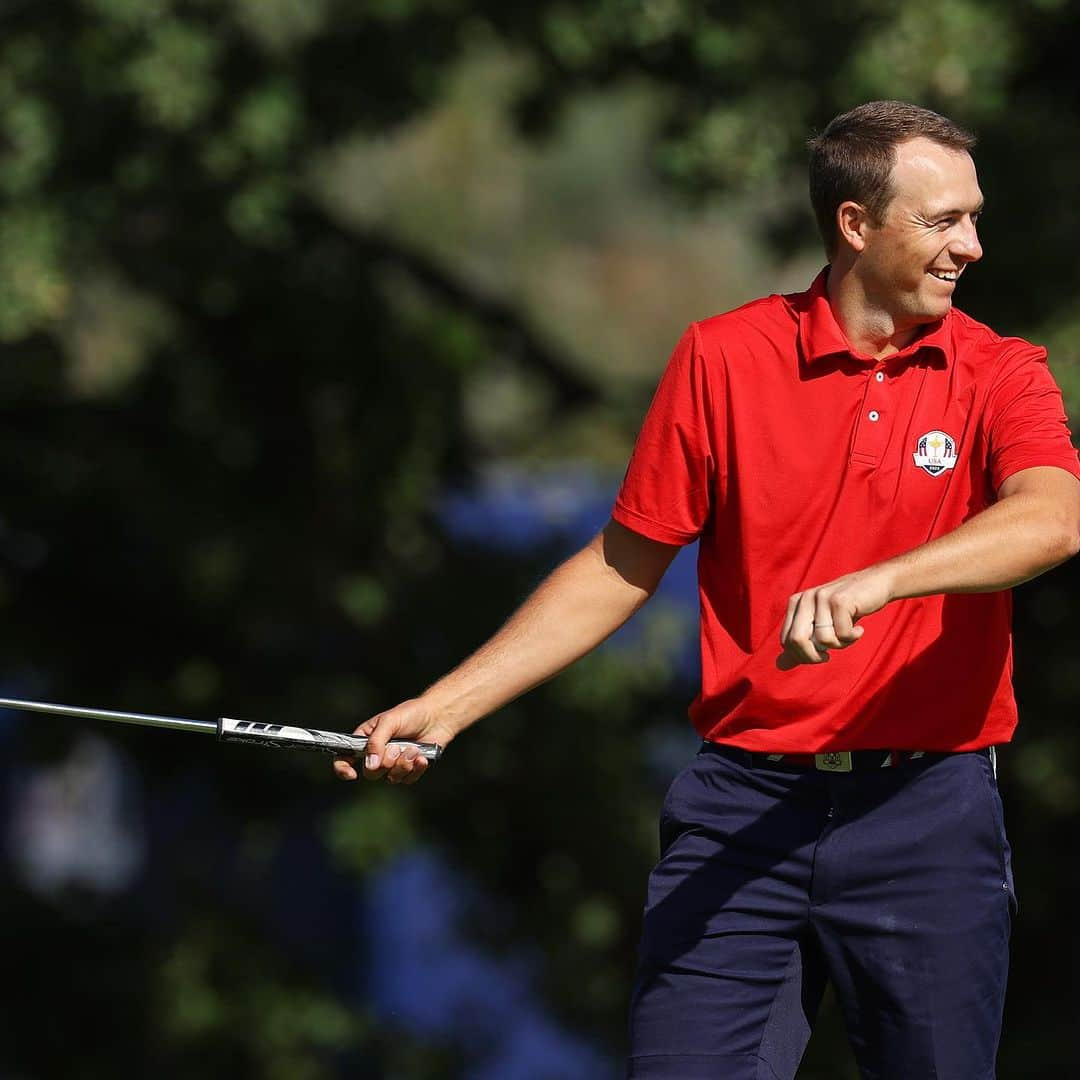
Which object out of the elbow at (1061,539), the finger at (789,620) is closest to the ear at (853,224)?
the elbow at (1061,539)

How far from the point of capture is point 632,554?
3.80m

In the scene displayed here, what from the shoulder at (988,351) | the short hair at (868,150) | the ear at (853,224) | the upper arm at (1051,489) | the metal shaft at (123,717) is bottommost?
the metal shaft at (123,717)

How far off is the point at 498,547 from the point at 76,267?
267 cm

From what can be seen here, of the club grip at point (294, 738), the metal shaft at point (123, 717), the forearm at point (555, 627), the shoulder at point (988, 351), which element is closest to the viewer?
the metal shaft at point (123, 717)

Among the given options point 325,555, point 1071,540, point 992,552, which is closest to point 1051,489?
point 1071,540

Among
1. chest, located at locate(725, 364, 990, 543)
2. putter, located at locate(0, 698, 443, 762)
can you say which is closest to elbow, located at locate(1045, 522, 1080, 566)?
chest, located at locate(725, 364, 990, 543)

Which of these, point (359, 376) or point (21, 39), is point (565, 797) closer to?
point (359, 376)

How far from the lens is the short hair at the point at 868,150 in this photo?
363 centimetres

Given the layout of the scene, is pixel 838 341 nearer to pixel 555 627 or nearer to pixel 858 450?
pixel 858 450

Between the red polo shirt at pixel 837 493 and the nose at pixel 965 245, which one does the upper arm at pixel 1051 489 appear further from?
the nose at pixel 965 245

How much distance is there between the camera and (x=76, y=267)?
8125mm

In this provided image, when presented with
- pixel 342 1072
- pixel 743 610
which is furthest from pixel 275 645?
pixel 743 610

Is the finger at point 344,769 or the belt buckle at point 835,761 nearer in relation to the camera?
the belt buckle at point 835,761

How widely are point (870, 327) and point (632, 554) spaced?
58cm
